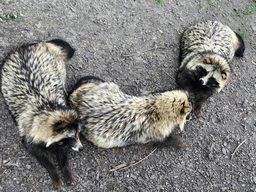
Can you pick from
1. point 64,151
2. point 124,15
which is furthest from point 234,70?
point 64,151

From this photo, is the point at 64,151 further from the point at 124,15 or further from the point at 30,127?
the point at 124,15

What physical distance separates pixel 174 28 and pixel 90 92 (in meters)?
3.72

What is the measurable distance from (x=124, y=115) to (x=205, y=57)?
2.54 meters

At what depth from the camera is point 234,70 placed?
19.7 ft

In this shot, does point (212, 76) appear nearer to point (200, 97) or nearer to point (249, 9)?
point (200, 97)

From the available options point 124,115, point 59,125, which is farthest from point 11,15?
point 124,115

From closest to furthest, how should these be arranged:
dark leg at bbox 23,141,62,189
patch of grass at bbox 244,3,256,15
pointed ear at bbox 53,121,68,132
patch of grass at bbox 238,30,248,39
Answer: pointed ear at bbox 53,121,68,132 < dark leg at bbox 23,141,62,189 < patch of grass at bbox 238,30,248,39 < patch of grass at bbox 244,3,256,15

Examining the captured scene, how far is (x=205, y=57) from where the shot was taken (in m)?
4.77

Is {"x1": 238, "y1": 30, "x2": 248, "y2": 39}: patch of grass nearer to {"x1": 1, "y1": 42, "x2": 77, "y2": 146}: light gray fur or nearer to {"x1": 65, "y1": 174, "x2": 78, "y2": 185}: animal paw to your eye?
{"x1": 1, "y1": 42, "x2": 77, "y2": 146}: light gray fur

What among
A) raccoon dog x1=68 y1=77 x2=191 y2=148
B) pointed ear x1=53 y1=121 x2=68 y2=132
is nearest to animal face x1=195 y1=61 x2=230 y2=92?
raccoon dog x1=68 y1=77 x2=191 y2=148

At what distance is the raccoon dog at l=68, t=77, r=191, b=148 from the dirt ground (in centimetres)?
47

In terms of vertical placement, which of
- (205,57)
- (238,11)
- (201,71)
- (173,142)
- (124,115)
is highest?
(238,11)

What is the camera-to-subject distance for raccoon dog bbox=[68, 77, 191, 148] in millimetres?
3594

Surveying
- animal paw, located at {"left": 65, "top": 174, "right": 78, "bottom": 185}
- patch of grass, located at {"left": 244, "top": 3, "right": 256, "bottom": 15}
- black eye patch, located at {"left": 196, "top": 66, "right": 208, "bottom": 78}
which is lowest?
animal paw, located at {"left": 65, "top": 174, "right": 78, "bottom": 185}
